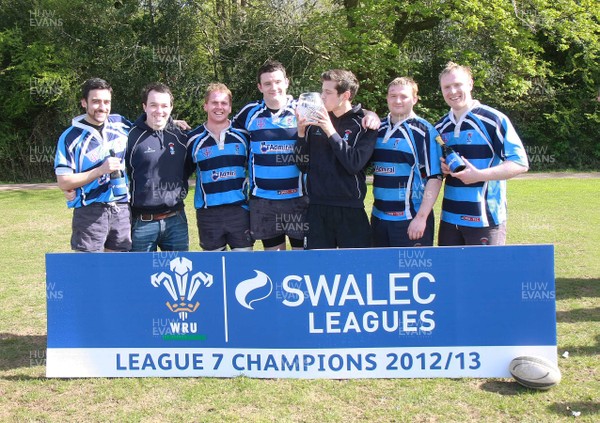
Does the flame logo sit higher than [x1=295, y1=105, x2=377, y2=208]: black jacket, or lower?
→ lower

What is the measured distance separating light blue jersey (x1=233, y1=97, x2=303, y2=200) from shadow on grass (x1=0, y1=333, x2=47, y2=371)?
2336 millimetres

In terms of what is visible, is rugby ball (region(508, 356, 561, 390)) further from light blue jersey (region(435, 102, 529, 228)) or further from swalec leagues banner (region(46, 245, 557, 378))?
light blue jersey (region(435, 102, 529, 228))

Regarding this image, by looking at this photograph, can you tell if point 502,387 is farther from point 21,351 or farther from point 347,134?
point 21,351

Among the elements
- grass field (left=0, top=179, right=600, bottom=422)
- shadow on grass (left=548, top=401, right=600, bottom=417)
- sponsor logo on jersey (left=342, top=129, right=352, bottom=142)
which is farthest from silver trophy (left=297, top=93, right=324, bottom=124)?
shadow on grass (left=548, top=401, right=600, bottom=417)

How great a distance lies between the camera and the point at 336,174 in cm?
479

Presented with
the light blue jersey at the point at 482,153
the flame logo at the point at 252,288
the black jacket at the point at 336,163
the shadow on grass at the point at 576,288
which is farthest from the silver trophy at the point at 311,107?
the shadow on grass at the point at 576,288

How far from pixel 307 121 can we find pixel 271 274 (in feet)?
3.85

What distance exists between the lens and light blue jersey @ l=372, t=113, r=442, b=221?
4.75 metres

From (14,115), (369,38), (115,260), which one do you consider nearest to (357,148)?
(115,260)

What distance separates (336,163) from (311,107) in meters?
0.54

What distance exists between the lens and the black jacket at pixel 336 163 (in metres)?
4.75

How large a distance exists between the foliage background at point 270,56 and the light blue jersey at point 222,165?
1521 centimetres

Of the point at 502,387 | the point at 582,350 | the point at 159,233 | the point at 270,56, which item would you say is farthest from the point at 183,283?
the point at 270,56

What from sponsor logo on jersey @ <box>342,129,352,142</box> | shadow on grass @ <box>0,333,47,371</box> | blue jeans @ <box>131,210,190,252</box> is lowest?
shadow on grass @ <box>0,333,47,371</box>
